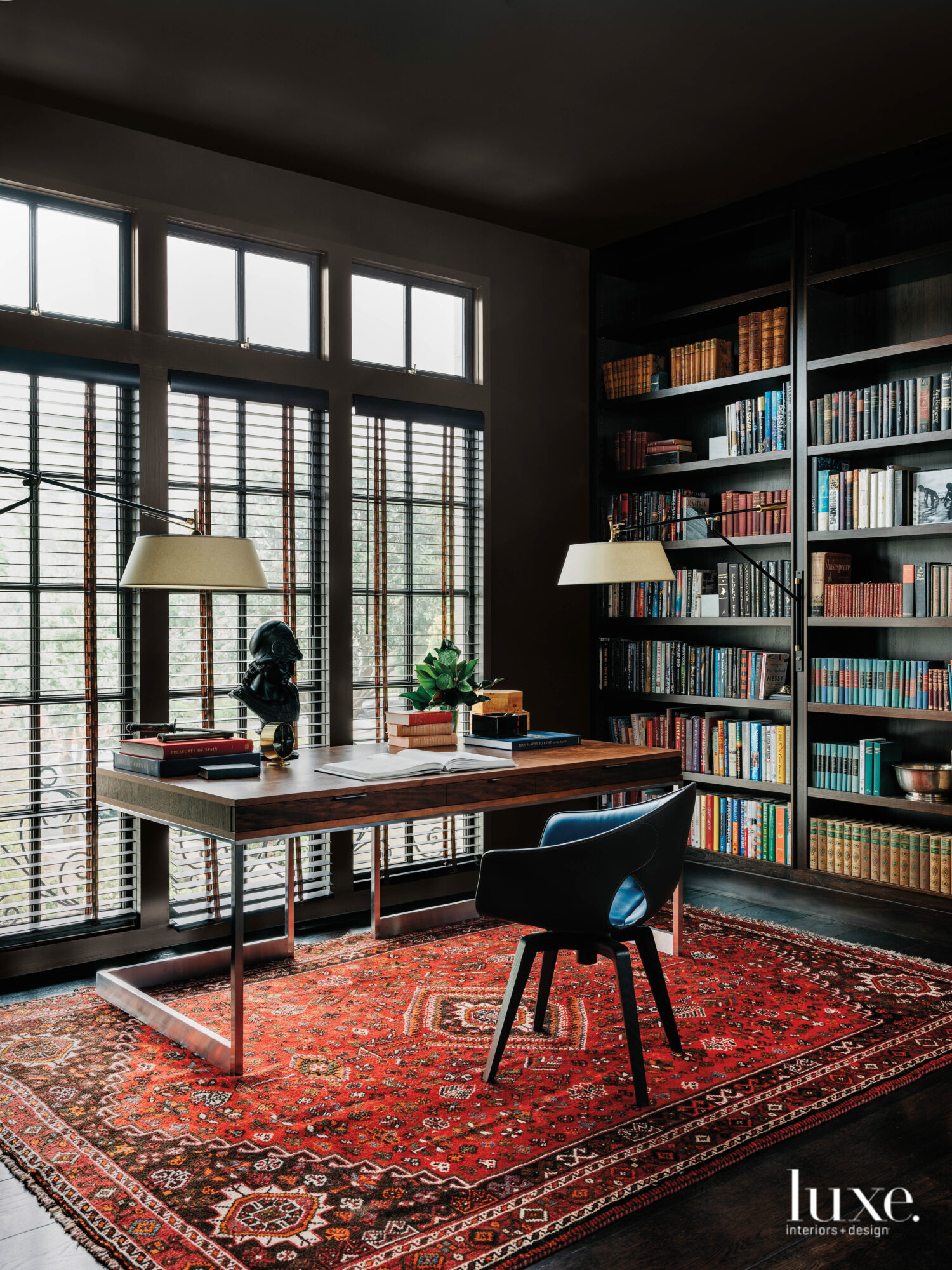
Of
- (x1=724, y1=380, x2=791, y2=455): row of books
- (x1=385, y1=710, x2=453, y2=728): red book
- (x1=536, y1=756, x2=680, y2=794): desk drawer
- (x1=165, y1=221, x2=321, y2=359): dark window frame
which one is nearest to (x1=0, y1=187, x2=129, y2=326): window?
(x1=165, y1=221, x2=321, y2=359): dark window frame

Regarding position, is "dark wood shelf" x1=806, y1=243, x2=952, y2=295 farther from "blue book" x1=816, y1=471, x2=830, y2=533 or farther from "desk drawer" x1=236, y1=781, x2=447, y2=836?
"desk drawer" x1=236, y1=781, x2=447, y2=836

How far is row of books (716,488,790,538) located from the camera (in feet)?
15.5

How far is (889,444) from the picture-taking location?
167 inches

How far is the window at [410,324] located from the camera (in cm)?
470

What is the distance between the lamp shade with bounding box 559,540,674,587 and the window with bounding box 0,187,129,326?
1.96 meters

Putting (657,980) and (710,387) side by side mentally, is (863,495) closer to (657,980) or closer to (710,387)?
(710,387)

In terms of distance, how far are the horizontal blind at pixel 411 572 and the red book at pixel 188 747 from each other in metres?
1.20

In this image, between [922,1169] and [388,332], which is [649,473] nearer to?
[388,332]

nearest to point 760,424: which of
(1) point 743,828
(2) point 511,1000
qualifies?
(1) point 743,828

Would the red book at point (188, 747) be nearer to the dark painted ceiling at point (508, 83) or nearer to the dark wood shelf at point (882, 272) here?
the dark painted ceiling at point (508, 83)

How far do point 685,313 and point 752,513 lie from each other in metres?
1.02

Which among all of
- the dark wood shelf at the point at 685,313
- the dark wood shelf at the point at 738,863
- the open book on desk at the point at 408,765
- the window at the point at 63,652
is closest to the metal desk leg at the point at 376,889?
the open book on desk at the point at 408,765

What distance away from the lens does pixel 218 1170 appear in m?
2.42

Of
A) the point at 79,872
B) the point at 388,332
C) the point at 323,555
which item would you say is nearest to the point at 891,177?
the point at 388,332
